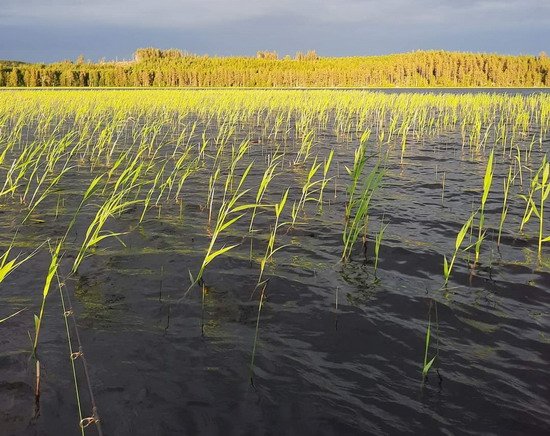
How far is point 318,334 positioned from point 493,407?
102 cm

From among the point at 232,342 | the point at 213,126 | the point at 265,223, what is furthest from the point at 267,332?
the point at 213,126

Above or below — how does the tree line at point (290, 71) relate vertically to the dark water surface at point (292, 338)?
above

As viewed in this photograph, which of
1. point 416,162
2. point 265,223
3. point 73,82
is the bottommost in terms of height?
point 265,223

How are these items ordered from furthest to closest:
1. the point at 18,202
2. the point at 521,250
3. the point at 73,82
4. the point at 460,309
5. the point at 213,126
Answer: the point at 73,82, the point at 213,126, the point at 18,202, the point at 521,250, the point at 460,309

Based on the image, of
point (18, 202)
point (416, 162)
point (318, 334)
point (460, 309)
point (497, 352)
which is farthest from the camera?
point (416, 162)

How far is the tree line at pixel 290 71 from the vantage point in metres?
43.1

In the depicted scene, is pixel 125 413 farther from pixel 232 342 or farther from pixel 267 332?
pixel 267 332

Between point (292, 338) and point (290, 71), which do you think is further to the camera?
point (290, 71)

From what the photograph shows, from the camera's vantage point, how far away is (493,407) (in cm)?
214

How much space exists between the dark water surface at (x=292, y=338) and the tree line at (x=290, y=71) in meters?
42.9

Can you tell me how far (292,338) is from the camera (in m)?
2.77

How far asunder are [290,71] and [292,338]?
157ft

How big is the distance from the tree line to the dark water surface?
42855mm

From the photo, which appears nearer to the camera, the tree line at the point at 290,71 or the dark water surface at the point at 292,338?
the dark water surface at the point at 292,338
